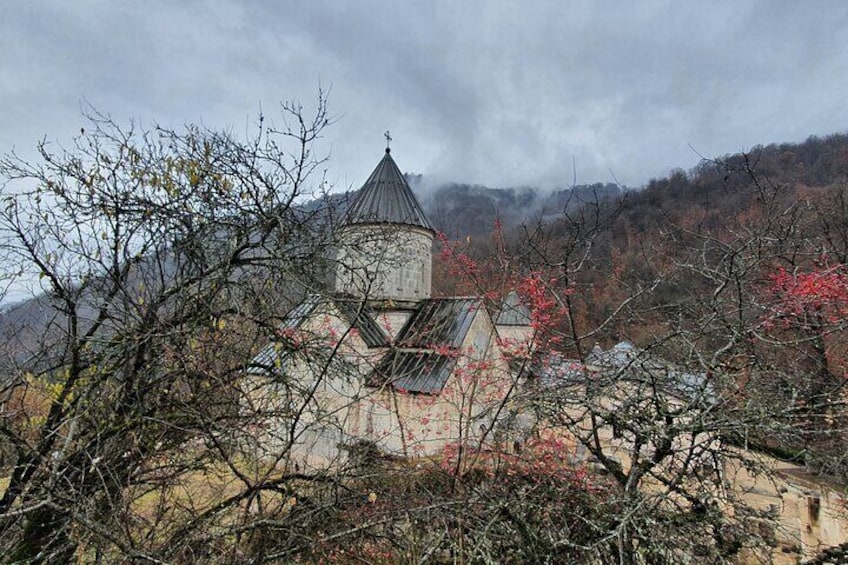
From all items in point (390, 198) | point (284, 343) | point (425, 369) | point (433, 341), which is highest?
point (390, 198)

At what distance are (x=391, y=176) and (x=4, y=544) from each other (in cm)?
1167

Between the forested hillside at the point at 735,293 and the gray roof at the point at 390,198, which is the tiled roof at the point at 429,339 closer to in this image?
the forested hillside at the point at 735,293

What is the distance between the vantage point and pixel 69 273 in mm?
4039

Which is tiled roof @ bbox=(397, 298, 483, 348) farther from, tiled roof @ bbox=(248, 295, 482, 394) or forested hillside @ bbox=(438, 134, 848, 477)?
forested hillside @ bbox=(438, 134, 848, 477)

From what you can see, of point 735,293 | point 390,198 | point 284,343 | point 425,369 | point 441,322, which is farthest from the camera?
point 390,198

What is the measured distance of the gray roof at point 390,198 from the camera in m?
12.4

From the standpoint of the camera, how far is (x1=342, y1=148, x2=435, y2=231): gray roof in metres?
12.4

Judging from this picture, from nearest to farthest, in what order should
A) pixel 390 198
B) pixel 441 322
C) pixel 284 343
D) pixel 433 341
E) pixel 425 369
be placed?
pixel 284 343
pixel 425 369
pixel 433 341
pixel 441 322
pixel 390 198

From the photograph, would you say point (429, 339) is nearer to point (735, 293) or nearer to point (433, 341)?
point (433, 341)

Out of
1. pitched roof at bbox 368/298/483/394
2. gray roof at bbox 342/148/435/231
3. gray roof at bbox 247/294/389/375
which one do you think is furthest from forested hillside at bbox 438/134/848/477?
gray roof at bbox 342/148/435/231

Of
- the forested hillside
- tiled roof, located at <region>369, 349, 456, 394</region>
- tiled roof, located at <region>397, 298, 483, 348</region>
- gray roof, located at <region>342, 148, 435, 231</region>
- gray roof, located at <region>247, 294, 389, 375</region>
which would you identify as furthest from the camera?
gray roof, located at <region>342, 148, 435, 231</region>

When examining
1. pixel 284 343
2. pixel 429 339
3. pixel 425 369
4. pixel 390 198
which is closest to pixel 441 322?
pixel 429 339

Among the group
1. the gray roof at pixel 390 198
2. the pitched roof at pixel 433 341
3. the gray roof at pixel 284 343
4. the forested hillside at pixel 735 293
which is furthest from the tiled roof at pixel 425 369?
the gray roof at pixel 284 343

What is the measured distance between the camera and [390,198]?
12.7 metres
